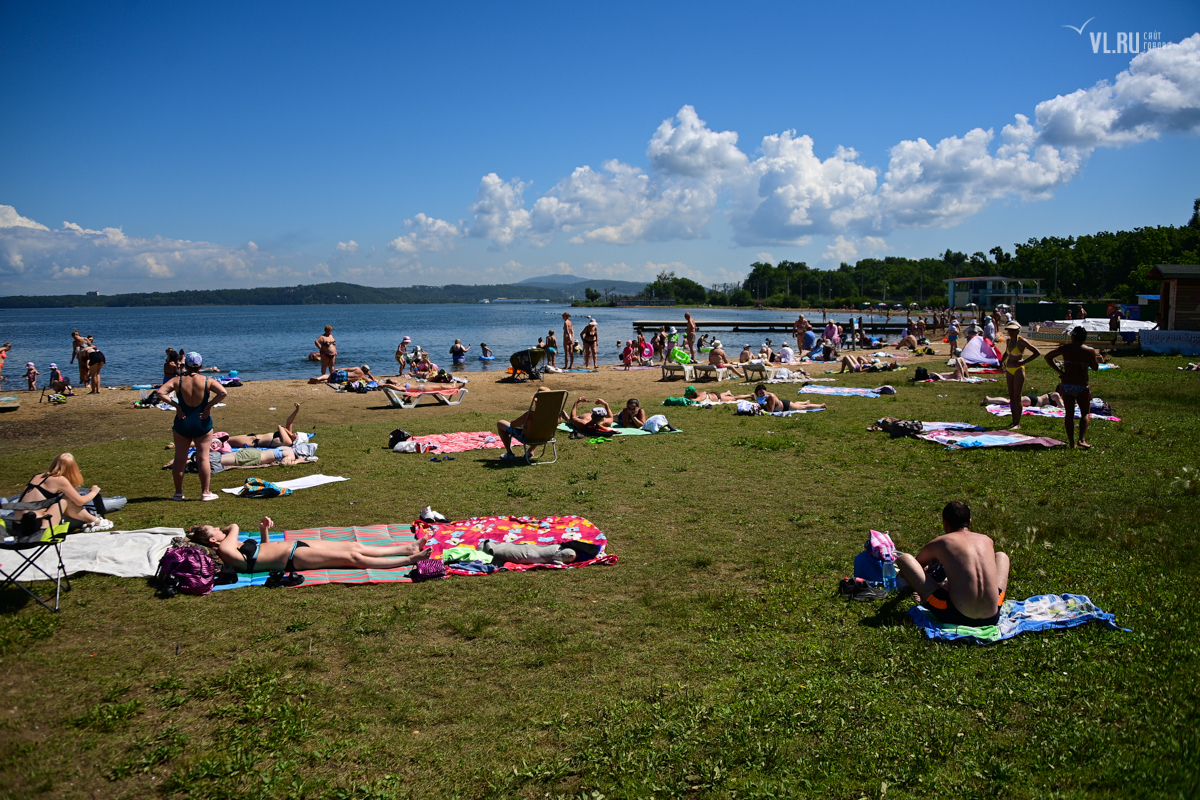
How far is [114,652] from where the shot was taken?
14.0 ft

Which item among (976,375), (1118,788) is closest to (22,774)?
(1118,788)

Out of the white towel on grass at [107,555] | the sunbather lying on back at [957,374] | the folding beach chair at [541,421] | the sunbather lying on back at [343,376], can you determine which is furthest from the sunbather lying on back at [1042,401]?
the sunbather lying on back at [343,376]

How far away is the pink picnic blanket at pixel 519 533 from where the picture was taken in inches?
237

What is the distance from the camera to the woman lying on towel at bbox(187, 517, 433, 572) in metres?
5.64

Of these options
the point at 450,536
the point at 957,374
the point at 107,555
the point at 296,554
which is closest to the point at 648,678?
the point at 450,536

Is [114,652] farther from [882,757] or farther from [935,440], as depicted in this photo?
[935,440]

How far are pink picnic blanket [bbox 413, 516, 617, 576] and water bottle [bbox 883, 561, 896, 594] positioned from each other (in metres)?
2.18

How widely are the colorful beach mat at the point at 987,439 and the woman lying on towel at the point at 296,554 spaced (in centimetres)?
802

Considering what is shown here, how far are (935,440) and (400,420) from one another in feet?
33.7

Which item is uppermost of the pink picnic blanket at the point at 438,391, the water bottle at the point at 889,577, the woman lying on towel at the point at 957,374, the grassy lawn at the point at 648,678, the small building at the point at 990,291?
the small building at the point at 990,291

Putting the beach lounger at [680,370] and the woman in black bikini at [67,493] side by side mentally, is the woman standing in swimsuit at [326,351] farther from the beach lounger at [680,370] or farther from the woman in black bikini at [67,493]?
the woman in black bikini at [67,493]

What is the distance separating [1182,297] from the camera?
23891mm

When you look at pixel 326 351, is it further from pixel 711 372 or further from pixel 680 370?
pixel 711 372

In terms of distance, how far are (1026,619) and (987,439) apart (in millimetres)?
6433
